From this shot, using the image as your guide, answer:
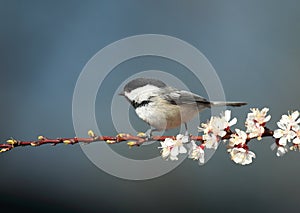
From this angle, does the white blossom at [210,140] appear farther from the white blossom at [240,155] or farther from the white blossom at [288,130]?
the white blossom at [288,130]

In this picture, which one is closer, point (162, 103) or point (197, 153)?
point (197, 153)

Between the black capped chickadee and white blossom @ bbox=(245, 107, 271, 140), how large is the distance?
6.8 inches

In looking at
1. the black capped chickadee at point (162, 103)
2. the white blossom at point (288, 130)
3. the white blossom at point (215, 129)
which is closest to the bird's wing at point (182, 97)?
the black capped chickadee at point (162, 103)

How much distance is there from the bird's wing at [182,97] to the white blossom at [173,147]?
18 centimetres

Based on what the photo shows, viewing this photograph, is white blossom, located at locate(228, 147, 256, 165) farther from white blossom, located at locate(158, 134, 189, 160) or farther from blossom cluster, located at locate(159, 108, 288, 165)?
white blossom, located at locate(158, 134, 189, 160)

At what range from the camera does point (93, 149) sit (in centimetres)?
148

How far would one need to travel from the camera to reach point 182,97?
138 cm

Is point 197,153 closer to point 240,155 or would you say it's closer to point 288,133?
point 240,155

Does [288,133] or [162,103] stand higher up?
[162,103]

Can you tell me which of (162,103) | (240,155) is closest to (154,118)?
(162,103)

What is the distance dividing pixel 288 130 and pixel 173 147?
0.30 m

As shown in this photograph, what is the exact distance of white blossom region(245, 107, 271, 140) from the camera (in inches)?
46.0

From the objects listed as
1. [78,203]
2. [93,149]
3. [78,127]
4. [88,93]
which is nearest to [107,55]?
[88,93]

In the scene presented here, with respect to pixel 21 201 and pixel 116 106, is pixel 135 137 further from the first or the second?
pixel 21 201
